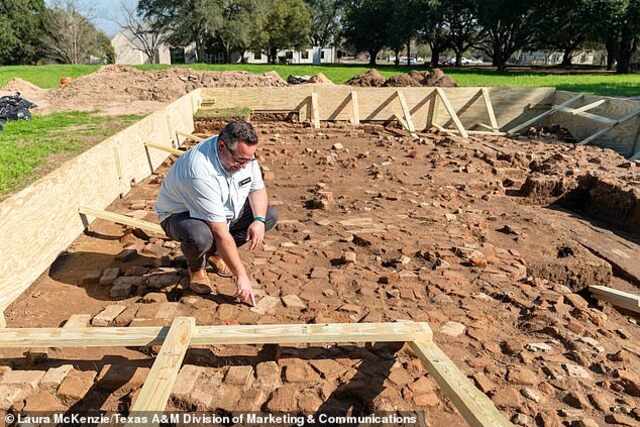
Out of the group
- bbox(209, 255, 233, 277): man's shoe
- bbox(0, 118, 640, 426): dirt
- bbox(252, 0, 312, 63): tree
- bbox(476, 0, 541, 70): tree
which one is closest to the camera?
bbox(0, 118, 640, 426): dirt

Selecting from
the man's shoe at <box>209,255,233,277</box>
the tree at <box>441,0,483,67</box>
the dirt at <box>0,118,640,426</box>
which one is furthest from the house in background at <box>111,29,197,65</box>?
the man's shoe at <box>209,255,233,277</box>

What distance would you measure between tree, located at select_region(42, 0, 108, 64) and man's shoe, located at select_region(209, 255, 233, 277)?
49.6 m

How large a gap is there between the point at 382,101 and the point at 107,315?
8.26m

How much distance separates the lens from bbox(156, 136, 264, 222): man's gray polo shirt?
9.15ft

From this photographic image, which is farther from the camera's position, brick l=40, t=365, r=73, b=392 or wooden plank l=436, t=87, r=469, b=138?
wooden plank l=436, t=87, r=469, b=138

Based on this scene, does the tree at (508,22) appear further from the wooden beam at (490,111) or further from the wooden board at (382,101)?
the wooden beam at (490,111)

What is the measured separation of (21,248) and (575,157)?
751 centimetres

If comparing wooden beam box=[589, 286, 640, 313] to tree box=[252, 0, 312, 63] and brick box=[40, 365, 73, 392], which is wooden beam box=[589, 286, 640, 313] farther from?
tree box=[252, 0, 312, 63]

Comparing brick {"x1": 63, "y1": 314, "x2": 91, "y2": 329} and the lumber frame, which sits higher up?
the lumber frame

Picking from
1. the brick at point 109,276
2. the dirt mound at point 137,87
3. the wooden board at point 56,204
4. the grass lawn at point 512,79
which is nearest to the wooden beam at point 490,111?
the grass lawn at point 512,79

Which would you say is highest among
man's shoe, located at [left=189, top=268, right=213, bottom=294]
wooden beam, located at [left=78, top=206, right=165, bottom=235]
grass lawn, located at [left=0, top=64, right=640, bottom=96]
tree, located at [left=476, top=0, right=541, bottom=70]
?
tree, located at [left=476, top=0, right=541, bottom=70]

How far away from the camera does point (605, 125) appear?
8.42 m

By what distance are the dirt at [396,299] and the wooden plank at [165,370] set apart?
0.65ft

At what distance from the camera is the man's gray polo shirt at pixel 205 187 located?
279cm
